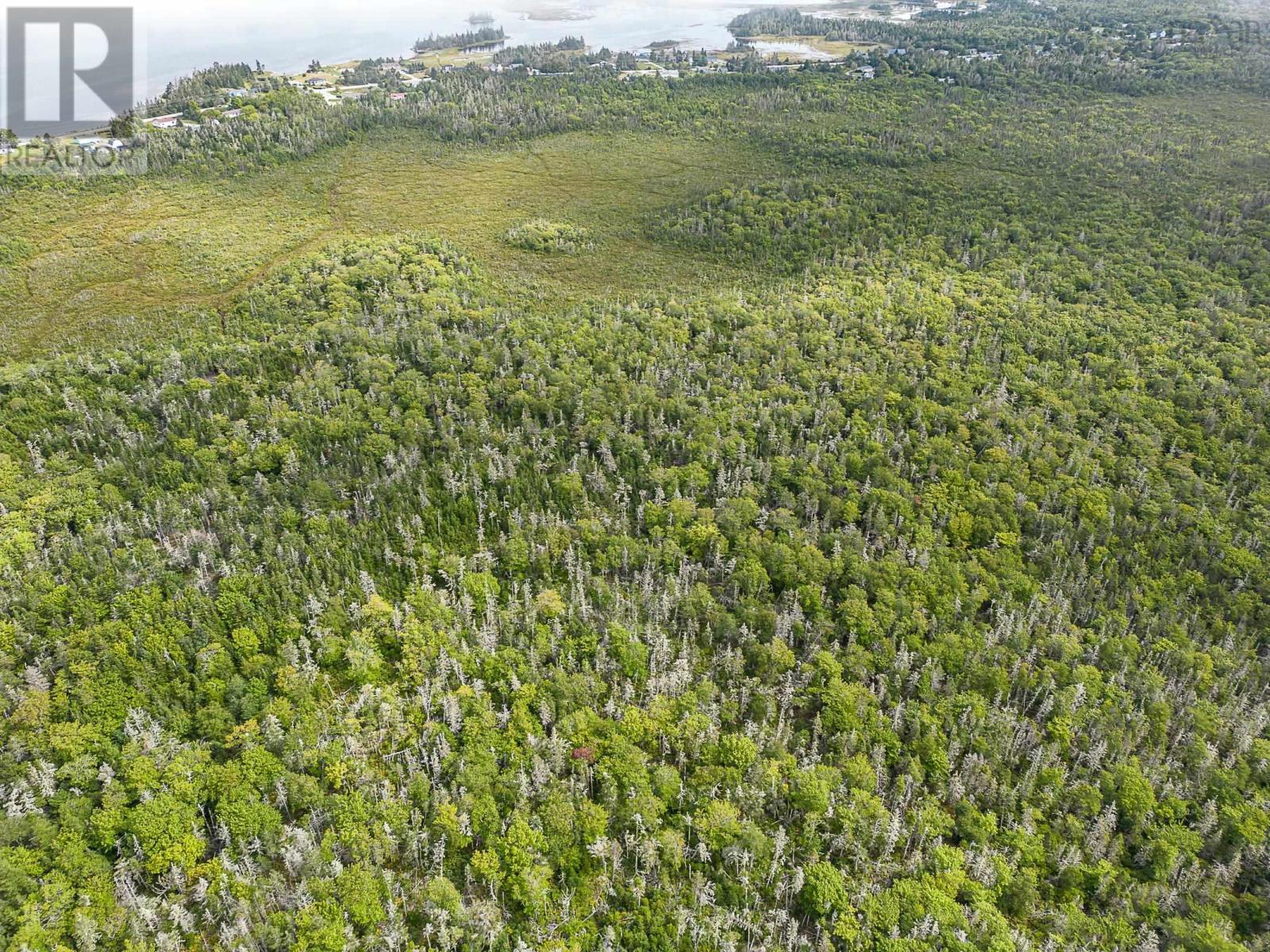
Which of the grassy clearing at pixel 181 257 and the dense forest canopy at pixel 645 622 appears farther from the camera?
the grassy clearing at pixel 181 257

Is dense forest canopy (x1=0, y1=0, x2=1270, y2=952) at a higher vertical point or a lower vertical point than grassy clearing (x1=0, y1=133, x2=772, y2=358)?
lower

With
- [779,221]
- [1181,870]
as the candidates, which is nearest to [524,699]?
[1181,870]

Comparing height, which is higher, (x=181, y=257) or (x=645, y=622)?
(x=181, y=257)

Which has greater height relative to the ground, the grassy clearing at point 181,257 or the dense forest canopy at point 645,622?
the grassy clearing at point 181,257

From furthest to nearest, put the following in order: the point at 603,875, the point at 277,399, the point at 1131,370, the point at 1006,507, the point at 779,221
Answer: the point at 779,221, the point at 1131,370, the point at 277,399, the point at 1006,507, the point at 603,875

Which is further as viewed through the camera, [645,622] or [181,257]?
[181,257]

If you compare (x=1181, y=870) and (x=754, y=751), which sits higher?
(x=754, y=751)

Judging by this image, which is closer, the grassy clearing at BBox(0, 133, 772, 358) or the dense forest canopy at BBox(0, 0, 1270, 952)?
the dense forest canopy at BBox(0, 0, 1270, 952)

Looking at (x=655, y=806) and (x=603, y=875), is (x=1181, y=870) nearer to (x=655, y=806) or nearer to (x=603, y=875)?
(x=655, y=806)
